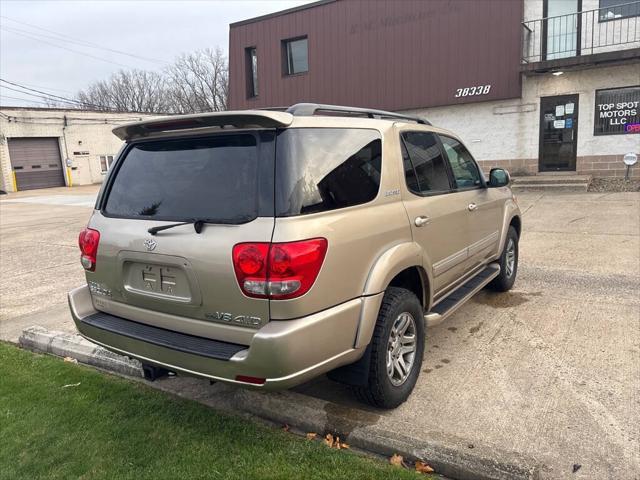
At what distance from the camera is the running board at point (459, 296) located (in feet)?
12.1

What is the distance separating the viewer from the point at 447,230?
12.7ft

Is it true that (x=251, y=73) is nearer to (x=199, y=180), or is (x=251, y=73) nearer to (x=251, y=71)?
(x=251, y=71)

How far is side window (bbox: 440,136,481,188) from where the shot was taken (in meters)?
4.33

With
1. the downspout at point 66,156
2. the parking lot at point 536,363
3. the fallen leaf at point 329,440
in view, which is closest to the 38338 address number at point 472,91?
the parking lot at point 536,363

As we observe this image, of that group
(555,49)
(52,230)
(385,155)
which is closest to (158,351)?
(385,155)

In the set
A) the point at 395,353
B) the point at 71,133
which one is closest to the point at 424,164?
the point at 395,353

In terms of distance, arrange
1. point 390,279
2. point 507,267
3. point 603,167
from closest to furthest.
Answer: point 390,279, point 507,267, point 603,167

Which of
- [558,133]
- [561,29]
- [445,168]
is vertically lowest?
[445,168]

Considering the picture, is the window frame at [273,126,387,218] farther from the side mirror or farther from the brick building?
the brick building

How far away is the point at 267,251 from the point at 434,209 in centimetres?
167

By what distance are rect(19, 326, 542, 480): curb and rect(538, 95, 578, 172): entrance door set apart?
14.7m

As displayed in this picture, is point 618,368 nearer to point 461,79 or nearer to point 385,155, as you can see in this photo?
point 385,155

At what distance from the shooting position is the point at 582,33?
1454 centimetres

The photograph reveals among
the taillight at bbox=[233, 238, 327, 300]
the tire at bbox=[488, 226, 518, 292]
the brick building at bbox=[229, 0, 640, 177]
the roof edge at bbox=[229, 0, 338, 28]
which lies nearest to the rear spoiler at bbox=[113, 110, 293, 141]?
the taillight at bbox=[233, 238, 327, 300]
